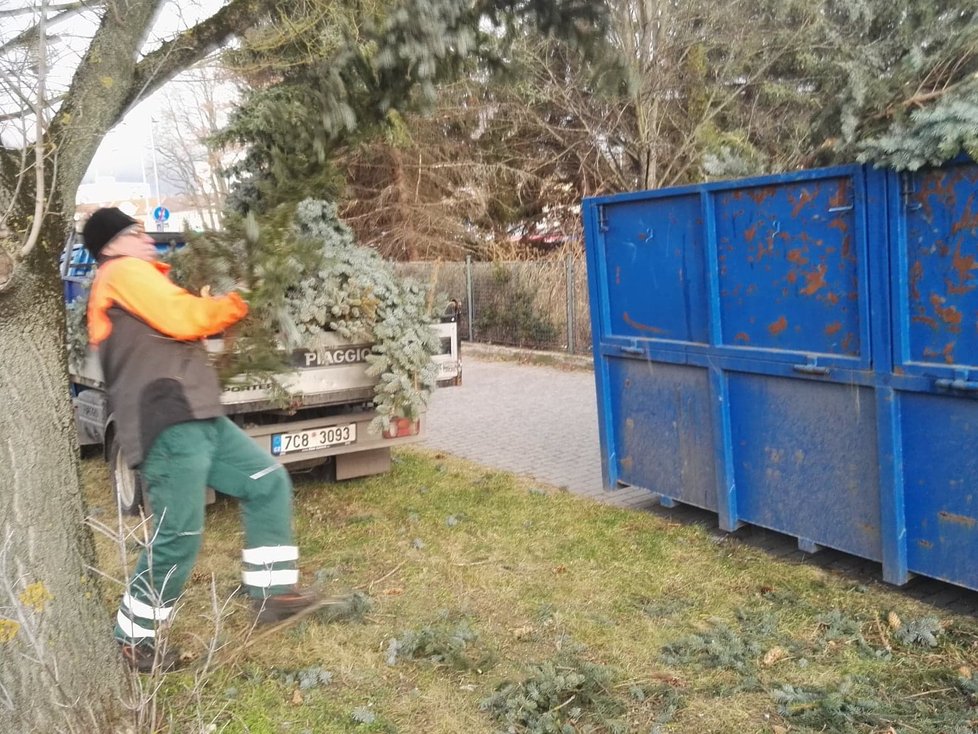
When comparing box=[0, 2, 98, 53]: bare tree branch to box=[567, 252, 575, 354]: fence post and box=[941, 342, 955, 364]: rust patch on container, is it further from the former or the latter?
box=[567, 252, 575, 354]: fence post

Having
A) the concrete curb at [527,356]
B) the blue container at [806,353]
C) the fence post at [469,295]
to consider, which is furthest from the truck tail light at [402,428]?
the fence post at [469,295]

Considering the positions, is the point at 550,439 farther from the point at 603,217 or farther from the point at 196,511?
the point at 196,511

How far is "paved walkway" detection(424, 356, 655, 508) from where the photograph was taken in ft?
23.3

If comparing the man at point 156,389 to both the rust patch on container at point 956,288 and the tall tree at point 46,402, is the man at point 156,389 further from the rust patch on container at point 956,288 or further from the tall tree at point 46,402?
the rust patch on container at point 956,288

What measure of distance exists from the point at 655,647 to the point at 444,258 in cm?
1681

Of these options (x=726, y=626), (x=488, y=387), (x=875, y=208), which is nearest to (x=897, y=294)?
(x=875, y=208)

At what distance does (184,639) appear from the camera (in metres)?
3.93

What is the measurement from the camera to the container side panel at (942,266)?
12.3ft

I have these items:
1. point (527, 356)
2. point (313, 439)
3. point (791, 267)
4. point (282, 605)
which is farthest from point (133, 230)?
point (527, 356)

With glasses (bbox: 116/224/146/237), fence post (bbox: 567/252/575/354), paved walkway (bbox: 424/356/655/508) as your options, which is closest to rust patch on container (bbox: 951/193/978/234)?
paved walkway (bbox: 424/356/655/508)

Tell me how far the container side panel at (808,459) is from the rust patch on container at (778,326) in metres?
0.25

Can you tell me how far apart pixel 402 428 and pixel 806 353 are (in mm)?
2857

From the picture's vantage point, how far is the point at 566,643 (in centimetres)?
390

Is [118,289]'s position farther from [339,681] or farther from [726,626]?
[726,626]
